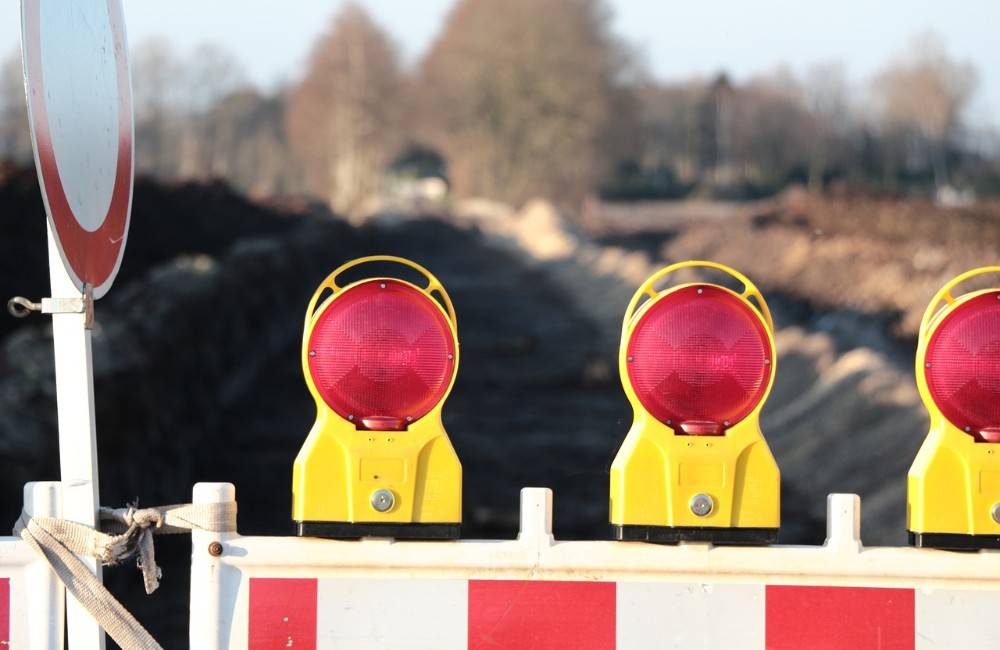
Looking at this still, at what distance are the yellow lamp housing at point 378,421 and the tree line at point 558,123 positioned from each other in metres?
72.8

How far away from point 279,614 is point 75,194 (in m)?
0.72

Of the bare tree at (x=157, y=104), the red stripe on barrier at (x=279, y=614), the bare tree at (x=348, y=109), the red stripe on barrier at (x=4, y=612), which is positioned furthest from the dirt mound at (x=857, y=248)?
the bare tree at (x=348, y=109)

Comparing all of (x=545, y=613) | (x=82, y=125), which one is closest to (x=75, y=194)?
(x=82, y=125)

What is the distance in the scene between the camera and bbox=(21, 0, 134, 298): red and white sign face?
2428 mm

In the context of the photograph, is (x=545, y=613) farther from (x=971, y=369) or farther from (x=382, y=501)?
(x=971, y=369)

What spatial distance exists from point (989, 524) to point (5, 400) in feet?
22.1

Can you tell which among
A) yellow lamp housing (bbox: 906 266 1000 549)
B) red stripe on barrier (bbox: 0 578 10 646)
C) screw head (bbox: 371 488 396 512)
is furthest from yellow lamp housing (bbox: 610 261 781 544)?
red stripe on barrier (bbox: 0 578 10 646)

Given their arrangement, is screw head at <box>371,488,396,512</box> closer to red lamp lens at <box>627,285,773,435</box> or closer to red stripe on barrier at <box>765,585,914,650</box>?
red lamp lens at <box>627,285,773,435</box>

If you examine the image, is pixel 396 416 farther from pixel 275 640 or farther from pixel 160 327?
pixel 160 327

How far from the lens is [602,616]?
240cm

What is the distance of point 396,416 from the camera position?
2510 millimetres

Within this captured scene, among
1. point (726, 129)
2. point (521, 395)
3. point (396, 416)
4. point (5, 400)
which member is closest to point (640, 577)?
point (396, 416)

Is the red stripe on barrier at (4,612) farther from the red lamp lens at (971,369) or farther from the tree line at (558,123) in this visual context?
the tree line at (558,123)

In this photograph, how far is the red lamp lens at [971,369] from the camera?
250 cm
